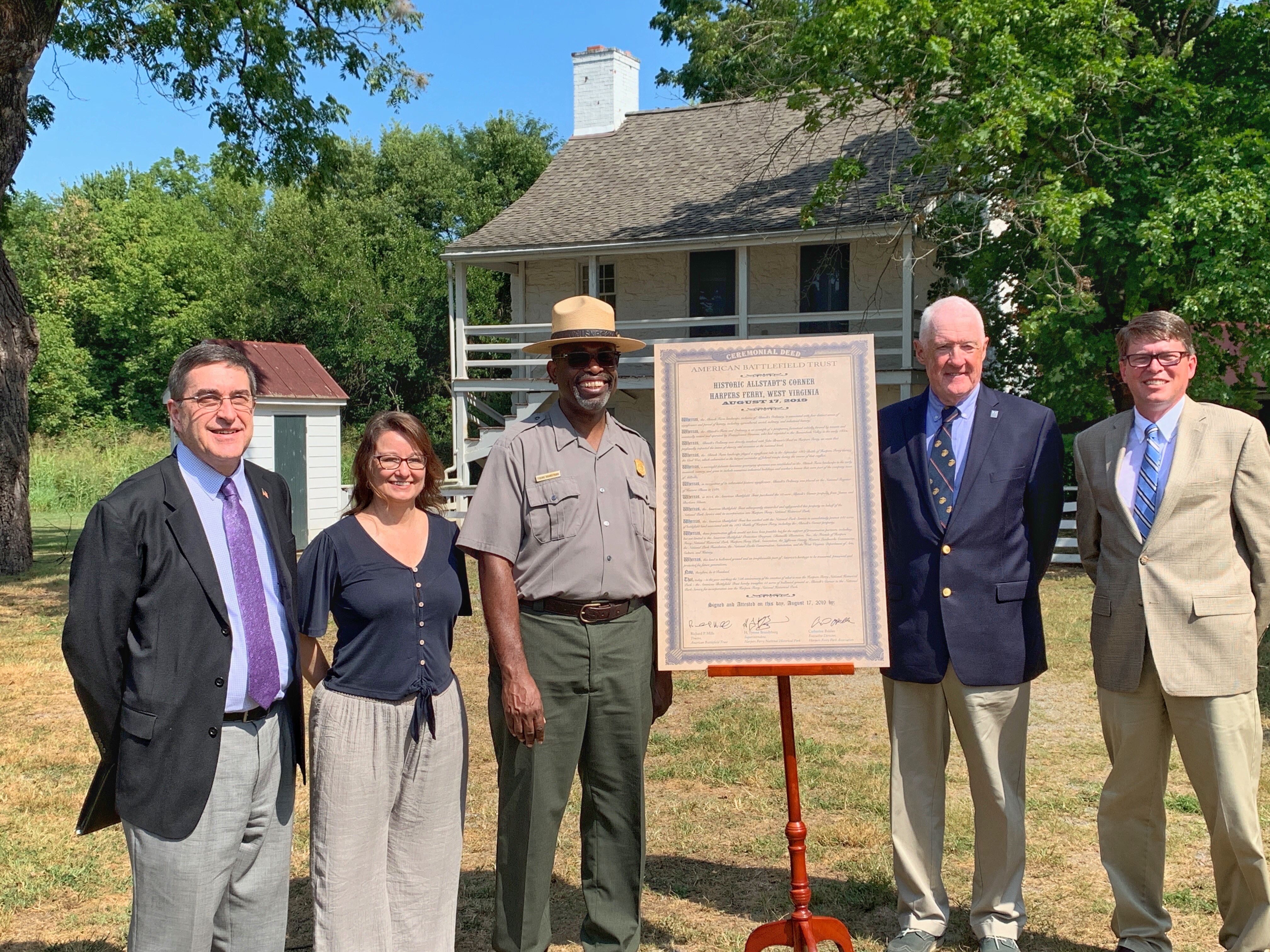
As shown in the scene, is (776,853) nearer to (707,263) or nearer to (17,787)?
(17,787)

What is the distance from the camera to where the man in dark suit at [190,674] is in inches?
109

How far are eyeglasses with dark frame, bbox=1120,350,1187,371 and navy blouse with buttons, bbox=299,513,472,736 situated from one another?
97.3 inches

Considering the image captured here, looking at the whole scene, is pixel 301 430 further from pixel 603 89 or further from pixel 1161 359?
pixel 1161 359

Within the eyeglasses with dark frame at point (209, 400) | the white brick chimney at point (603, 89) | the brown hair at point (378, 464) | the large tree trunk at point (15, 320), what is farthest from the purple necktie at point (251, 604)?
the white brick chimney at point (603, 89)

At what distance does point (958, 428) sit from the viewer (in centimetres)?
398

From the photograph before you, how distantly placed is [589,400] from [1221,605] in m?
2.24

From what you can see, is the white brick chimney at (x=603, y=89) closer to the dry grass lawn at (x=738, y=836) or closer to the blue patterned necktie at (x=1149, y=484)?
the dry grass lawn at (x=738, y=836)

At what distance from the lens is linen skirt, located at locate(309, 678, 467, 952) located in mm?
3266

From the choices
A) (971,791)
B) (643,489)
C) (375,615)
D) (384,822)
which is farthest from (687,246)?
(384,822)

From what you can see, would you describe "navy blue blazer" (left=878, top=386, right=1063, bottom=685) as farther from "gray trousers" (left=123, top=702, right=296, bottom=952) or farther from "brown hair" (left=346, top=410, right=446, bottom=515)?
"gray trousers" (left=123, top=702, right=296, bottom=952)

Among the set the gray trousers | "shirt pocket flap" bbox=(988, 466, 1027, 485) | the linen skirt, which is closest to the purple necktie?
the gray trousers

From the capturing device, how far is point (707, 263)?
20.5 meters

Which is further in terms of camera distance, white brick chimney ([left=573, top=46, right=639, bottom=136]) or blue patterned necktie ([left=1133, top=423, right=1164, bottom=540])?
white brick chimney ([left=573, top=46, right=639, bottom=136])

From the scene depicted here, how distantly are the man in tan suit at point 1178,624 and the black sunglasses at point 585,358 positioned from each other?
172cm
